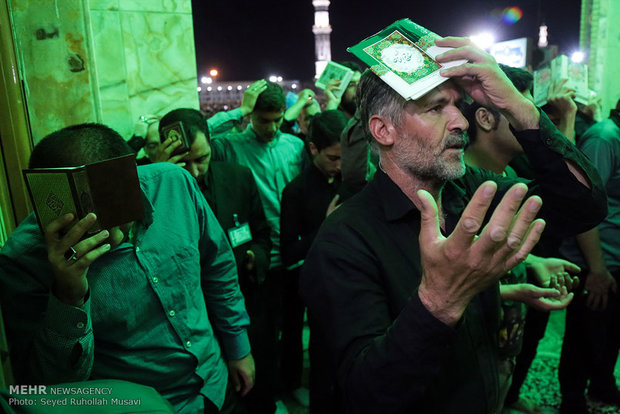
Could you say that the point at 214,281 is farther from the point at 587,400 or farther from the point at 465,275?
the point at 587,400

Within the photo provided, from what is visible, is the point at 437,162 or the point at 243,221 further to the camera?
the point at 243,221

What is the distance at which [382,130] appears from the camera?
1646 mm

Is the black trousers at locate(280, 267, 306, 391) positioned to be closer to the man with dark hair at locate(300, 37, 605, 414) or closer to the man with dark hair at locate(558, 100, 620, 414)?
the man with dark hair at locate(558, 100, 620, 414)

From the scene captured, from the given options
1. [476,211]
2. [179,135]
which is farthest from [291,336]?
[476,211]

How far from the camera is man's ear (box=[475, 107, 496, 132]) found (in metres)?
2.44

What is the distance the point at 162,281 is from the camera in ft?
5.51

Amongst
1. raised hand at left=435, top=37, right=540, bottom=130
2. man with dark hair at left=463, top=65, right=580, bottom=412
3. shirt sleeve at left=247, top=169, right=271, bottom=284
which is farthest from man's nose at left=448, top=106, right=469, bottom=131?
shirt sleeve at left=247, top=169, right=271, bottom=284

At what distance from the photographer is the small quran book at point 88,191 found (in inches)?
47.6

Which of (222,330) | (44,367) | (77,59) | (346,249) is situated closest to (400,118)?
(346,249)

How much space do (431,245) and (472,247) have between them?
9 centimetres

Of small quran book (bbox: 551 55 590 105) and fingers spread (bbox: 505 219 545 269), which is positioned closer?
fingers spread (bbox: 505 219 545 269)

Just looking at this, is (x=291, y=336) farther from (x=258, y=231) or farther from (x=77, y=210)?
(x=77, y=210)

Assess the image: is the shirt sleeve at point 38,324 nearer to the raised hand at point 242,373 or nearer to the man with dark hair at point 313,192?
the raised hand at point 242,373
